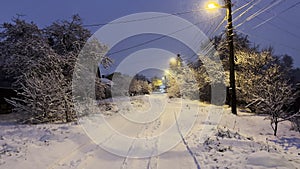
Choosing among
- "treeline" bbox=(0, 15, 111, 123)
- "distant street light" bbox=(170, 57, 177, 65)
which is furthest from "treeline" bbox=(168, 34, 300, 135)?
"distant street light" bbox=(170, 57, 177, 65)

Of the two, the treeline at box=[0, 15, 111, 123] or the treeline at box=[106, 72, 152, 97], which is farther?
the treeline at box=[106, 72, 152, 97]

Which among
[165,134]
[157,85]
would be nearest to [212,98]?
[165,134]

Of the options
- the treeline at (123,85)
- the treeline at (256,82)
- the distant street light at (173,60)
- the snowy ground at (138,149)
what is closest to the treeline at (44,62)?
the snowy ground at (138,149)

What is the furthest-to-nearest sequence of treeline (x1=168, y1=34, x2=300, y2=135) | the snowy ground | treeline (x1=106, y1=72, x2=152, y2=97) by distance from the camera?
treeline (x1=106, y1=72, x2=152, y2=97) < treeline (x1=168, y1=34, x2=300, y2=135) < the snowy ground

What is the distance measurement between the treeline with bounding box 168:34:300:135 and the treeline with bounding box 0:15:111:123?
1107cm

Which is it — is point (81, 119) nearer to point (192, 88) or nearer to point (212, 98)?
point (212, 98)

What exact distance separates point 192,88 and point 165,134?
2583 centimetres

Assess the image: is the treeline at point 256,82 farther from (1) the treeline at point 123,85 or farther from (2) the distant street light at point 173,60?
(2) the distant street light at point 173,60

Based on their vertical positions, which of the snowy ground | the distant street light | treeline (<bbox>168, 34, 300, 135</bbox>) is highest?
the distant street light

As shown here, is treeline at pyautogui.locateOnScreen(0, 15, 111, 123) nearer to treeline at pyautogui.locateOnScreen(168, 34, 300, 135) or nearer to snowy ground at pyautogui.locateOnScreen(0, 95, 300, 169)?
snowy ground at pyautogui.locateOnScreen(0, 95, 300, 169)

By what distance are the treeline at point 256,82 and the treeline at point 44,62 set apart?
36.3 feet

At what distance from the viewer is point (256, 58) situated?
23531mm

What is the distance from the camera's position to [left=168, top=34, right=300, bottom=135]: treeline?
14.1 m

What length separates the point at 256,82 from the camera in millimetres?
22312
